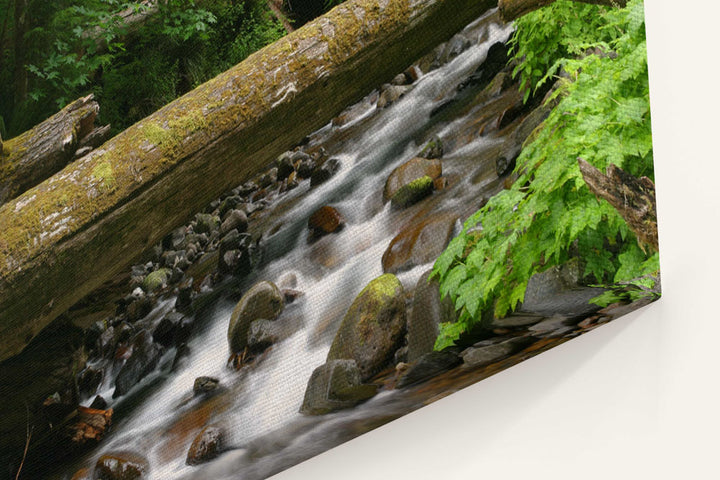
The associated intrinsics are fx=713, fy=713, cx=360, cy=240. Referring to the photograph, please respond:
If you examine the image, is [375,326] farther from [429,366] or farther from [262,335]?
[262,335]

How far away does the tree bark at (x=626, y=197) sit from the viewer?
58.2 inches

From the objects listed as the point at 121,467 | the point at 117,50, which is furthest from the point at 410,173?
the point at 121,467

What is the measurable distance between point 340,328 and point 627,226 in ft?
2.24

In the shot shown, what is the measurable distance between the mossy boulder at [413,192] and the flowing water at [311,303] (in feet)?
0.07

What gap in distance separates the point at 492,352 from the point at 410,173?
1.47 feet

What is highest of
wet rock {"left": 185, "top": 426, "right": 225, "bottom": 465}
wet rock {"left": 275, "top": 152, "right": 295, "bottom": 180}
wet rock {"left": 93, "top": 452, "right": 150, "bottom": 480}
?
wet rock {"left": 275, "top": 152, "right": 295, "bottom": 180}

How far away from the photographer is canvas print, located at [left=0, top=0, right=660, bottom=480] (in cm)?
152

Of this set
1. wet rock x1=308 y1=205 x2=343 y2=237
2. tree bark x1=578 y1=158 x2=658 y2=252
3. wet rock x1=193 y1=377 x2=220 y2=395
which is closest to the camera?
tree bark x1=578 y1=158 x2=658 y2=252

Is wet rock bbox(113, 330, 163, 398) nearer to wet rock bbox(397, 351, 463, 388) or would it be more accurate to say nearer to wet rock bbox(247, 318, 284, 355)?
wet rock bbox(247, 318, 284, 355)

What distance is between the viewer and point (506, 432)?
1.64 m

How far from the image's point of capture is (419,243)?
1.62 metres

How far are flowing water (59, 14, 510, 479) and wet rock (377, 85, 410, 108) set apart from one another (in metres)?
0.01

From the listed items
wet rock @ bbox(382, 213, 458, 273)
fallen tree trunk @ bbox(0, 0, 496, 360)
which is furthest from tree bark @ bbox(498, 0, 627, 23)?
wet rock @ bbox(382, 213, 458, 273)

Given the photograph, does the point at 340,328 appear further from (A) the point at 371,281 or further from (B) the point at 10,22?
(B) the point at 10,22
